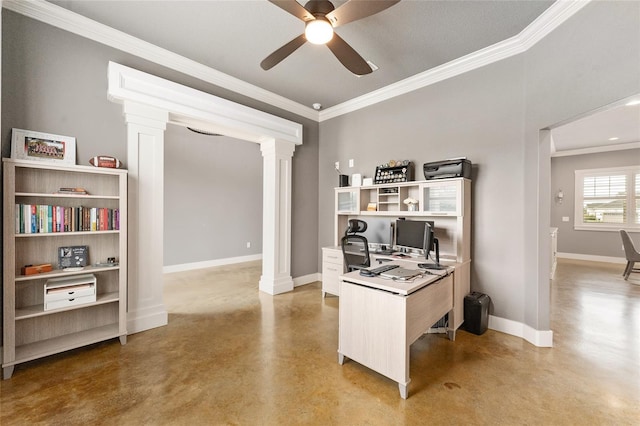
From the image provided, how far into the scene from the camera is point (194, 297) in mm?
3822

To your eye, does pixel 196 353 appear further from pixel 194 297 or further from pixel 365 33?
pixel 365 33

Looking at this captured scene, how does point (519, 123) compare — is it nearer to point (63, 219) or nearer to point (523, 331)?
point (523, 331)

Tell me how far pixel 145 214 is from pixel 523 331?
4159mm

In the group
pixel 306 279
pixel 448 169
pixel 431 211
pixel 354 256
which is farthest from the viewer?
pixel 306 279

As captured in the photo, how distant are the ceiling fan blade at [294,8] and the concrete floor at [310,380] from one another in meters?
2.68

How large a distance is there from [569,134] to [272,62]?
6559 millimetres

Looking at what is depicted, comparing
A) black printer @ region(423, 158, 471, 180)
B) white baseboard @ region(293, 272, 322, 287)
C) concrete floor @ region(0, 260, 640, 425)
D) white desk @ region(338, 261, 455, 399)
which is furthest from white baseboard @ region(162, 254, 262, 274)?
black printer @ region(423, 158, 471, 180)

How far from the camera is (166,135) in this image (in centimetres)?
525

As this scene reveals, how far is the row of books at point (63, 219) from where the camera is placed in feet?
6.69

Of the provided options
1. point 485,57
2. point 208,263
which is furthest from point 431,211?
point 208,263

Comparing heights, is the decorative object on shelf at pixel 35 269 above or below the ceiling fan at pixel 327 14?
below

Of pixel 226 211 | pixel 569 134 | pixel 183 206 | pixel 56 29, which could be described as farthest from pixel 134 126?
pixel 569 134

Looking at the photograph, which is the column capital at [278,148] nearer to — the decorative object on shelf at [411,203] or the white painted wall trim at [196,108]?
the white painted wall trim at [196,108]

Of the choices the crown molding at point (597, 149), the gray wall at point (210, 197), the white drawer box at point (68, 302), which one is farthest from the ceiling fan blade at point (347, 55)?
the crown molding at point (597, 149)
